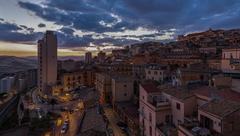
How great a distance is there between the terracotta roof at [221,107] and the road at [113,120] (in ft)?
57.6

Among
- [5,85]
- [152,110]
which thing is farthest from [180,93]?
[5,85]

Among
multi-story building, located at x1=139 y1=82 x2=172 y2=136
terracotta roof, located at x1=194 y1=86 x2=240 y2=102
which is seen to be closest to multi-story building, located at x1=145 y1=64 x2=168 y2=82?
multi-story building, located at x1=139 y1=82 x2=172 y2=136

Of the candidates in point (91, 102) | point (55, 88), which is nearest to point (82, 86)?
point (55, 88)

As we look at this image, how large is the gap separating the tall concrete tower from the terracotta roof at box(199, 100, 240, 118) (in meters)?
69.1

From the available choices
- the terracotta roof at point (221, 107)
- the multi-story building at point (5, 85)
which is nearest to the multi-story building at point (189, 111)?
the terracotta roof at point (221, 107)

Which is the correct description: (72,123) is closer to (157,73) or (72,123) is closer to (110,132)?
(110,132)

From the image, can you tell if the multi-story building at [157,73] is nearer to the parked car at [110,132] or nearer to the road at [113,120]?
the road at [113,120]

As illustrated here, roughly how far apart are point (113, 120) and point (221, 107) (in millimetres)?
24723

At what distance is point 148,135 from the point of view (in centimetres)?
2516

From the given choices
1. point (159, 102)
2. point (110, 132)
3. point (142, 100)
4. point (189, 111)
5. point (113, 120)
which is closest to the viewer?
point (189, 111)

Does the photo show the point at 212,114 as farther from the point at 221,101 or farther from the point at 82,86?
the point at 82,86

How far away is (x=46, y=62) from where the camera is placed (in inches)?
3147

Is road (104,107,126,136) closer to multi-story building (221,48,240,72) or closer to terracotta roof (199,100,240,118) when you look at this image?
terracotta roof (199,100,240,118)

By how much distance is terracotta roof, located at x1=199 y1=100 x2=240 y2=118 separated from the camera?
15.9 metres
